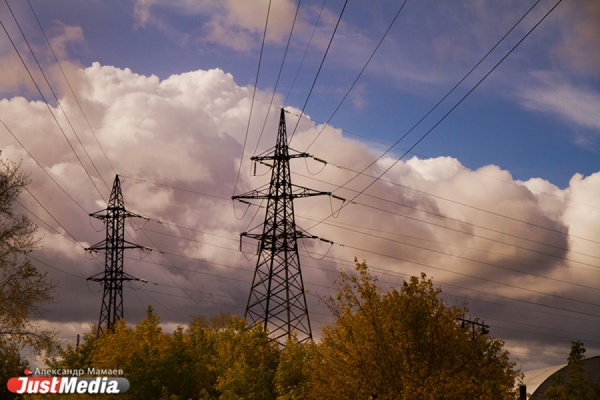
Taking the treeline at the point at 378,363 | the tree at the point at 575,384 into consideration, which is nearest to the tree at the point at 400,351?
the treeline at the point at 378,363

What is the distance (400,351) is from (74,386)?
21769 millimetres

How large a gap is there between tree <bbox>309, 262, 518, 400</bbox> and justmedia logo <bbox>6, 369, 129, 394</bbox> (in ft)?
46.1

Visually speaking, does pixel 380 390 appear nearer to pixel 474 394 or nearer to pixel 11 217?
pixel 474 394

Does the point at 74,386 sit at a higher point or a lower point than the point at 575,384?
higher

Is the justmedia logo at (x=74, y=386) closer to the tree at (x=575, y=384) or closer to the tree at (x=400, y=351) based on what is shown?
the tree at (x=400, y=351)

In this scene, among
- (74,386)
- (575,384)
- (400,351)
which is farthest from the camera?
(74,386)

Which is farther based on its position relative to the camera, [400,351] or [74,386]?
[74,386]

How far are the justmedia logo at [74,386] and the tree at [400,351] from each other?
46.1 ft

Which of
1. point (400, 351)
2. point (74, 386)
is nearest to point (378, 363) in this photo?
point (400, 351)

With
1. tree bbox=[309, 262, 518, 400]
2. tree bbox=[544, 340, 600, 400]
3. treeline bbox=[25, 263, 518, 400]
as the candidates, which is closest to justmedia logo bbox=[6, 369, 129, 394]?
treeline bbox=[25, 263, 518, 400]

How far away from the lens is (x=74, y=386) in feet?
147

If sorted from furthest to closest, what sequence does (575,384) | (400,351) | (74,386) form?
(74,386) < (400,351) < (575,384)

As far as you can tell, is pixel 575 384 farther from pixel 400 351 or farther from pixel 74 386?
pixel 74 386

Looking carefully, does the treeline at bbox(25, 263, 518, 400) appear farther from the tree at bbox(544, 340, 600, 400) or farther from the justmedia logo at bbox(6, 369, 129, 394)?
the tree at bbox(544, 340, 600, 400)
